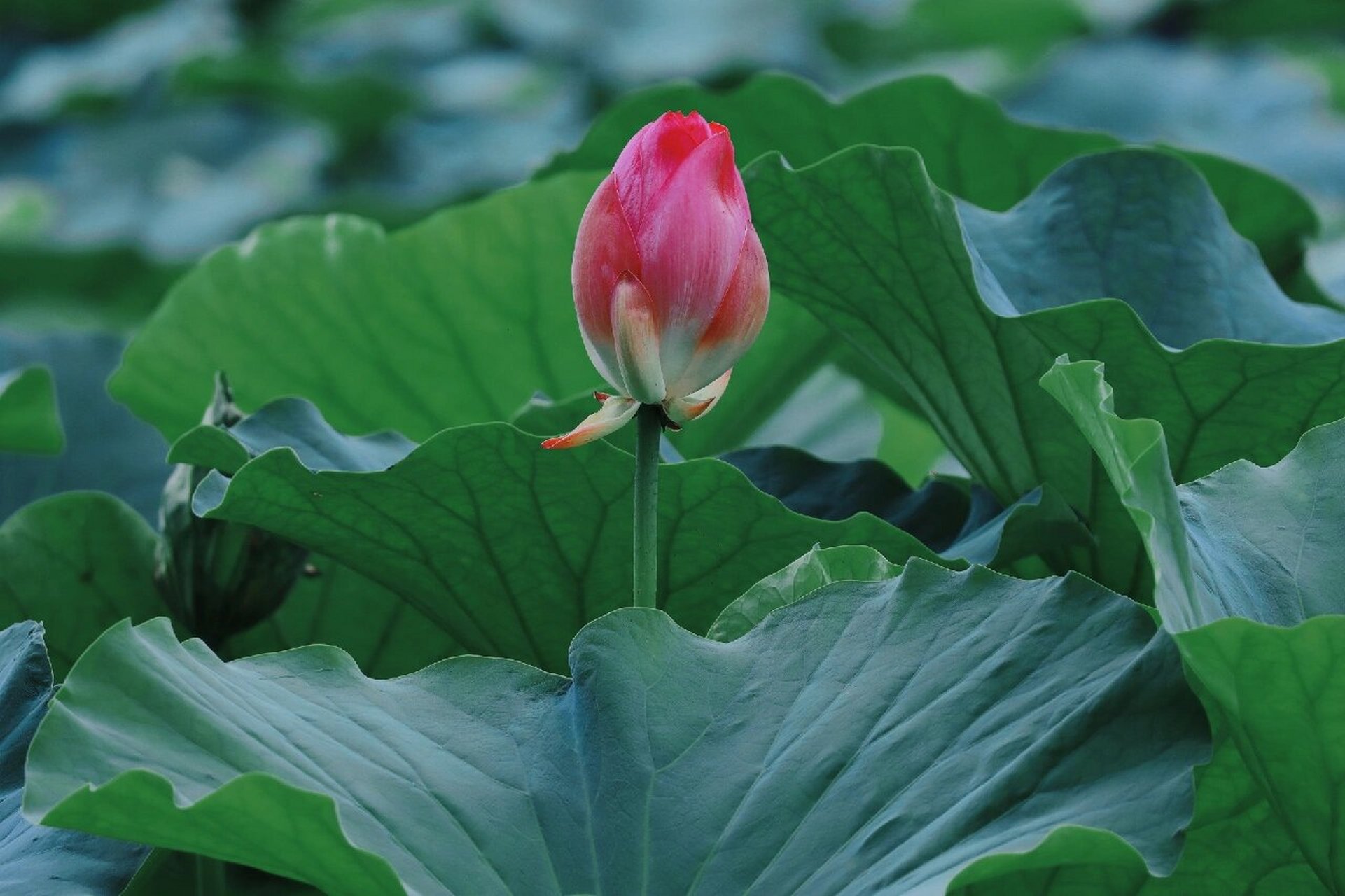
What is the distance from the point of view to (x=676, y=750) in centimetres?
58

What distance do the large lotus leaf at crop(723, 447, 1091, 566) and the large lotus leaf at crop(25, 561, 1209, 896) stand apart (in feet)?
0.57

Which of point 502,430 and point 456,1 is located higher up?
point 502,430

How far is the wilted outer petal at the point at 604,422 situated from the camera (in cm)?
59

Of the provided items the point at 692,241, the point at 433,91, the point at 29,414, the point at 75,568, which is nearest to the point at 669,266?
the point at 692,241

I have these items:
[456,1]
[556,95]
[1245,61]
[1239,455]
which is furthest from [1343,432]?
[456,1]

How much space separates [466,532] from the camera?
743mm

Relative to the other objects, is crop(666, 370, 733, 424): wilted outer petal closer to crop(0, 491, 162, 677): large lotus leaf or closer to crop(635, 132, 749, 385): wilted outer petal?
crop(635, 132, 749, 385): wilted outer petal

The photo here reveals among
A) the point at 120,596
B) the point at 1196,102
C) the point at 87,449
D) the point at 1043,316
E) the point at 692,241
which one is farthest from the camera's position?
the point at 1196,102

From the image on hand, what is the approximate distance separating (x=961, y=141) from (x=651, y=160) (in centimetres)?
60

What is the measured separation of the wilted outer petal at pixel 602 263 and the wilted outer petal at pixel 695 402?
24mm

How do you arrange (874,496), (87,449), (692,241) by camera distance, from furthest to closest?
(87,449), (874,496), (692,241)

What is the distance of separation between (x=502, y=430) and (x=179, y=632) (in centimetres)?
28

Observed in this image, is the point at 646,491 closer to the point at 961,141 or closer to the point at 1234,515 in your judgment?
the point at 1234,515

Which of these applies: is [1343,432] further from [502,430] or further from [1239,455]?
[502,430]
